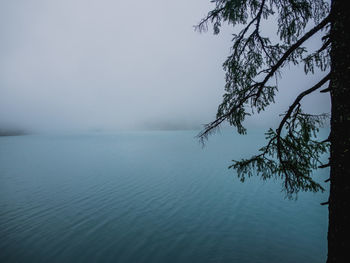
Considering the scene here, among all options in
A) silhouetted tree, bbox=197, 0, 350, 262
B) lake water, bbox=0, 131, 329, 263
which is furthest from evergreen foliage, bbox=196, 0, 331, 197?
lake water, bbox=0, 131, 329, 263

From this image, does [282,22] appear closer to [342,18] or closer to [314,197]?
[342,18]

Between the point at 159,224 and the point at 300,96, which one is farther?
the point at 159,224

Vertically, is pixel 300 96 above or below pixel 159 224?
above

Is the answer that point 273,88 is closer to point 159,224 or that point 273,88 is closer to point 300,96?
point 300,96

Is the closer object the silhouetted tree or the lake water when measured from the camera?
the silhouetted tree

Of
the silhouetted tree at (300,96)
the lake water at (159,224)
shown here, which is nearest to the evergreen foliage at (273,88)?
the silhouetted tree at (300,96)

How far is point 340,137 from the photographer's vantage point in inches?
106

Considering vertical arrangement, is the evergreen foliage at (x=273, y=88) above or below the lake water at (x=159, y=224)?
above

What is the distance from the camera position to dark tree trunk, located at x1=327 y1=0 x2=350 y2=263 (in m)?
2.63

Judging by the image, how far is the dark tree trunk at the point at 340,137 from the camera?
103 inches

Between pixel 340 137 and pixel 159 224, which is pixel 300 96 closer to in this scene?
pixel 340 137

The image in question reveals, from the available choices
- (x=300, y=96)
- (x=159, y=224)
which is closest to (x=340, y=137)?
(x=300, y=96)

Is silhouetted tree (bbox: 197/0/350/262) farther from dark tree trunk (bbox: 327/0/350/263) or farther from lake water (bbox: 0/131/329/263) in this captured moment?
lake water (bbox: 0/131/329/263)

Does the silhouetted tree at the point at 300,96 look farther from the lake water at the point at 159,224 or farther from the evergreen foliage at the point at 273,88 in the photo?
the lake water at the point at 159,224
